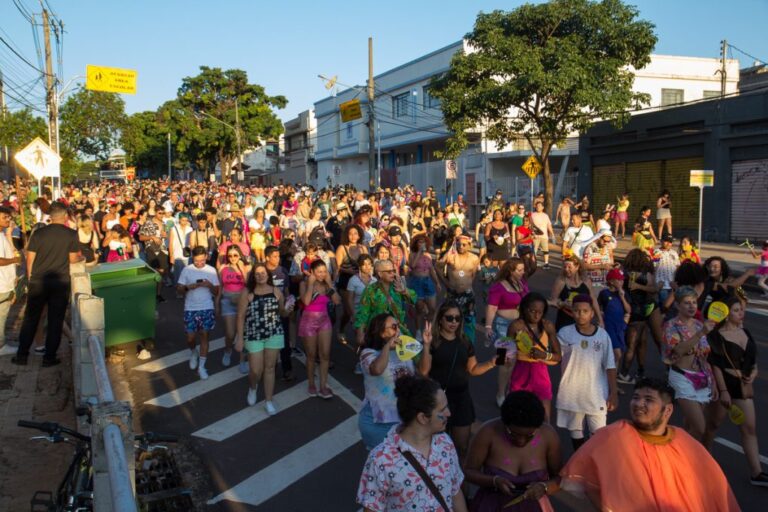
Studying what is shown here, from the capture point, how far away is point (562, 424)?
578cm

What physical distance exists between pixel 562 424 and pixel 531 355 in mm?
571

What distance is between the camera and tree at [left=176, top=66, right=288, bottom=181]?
60781 millimetres

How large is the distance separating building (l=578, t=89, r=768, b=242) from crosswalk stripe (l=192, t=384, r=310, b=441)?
18133 millimetres

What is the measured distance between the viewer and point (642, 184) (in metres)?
27.0

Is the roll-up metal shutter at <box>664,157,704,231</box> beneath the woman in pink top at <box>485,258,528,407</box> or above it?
above

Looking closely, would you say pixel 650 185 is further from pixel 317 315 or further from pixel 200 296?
pixel 317 315

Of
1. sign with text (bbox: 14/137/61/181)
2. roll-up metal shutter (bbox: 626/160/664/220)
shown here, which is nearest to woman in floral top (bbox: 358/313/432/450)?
sign with text (bbox: 14/137/61/181)

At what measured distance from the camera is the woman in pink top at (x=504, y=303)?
7906 mm

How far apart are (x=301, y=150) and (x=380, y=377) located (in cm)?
6377

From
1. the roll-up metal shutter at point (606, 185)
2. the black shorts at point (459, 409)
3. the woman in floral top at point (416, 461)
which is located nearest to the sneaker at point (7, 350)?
the black shorts at point (459, 409)

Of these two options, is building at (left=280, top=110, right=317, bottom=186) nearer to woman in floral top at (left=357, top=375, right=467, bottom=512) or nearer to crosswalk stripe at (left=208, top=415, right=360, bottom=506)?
crosswalk stripe at (left=208, top=415, right=360, bottom=506)

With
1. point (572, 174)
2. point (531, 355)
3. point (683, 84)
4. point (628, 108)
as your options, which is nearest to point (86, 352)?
point (531, 355)

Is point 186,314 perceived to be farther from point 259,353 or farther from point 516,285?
point 516,285

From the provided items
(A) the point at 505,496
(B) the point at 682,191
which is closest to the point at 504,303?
(A) the point at 505,496
